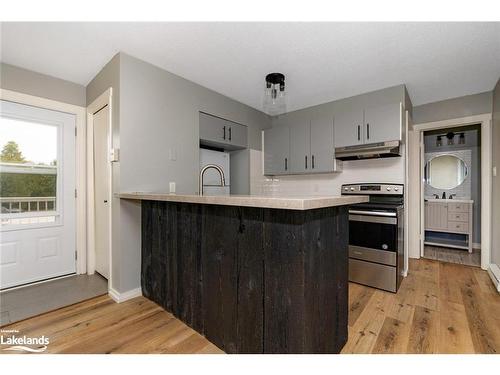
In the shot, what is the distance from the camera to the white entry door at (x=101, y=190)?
2449 millimetres

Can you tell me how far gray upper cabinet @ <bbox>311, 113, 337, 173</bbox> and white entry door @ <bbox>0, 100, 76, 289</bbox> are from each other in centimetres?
302

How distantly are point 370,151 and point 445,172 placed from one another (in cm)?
273

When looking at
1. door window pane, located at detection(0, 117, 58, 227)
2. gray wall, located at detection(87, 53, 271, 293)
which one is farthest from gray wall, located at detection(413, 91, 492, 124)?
door window pane, located at detection(0, 117, 58, 227)

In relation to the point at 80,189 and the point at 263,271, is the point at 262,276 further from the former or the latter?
the point at 80,189

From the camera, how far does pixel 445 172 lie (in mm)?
4359

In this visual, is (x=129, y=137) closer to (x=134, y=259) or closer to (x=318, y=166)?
(x=134, y=259)

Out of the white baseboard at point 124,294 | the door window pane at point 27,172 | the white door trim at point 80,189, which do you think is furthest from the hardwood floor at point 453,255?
the door window pane at point 27,172

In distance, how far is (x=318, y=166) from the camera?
326 centimetres

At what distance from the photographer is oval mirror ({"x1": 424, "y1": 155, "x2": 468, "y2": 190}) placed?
4234 mm

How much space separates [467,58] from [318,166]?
1782 millimetres

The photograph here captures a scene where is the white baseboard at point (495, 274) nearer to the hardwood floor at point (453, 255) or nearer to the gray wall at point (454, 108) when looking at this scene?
the hardwood floor at point (453, 255)

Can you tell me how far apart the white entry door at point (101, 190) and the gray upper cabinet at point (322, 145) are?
8.35ft

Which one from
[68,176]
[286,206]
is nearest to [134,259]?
[68,176]

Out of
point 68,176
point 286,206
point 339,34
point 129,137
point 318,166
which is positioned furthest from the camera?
point 318,166
